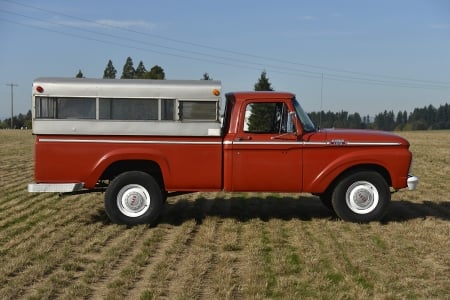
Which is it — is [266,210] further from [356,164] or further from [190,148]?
[190,148]

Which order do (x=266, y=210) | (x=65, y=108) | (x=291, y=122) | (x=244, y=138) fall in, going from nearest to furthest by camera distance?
(x=65, y=108) < (x=244, y=138) < (x=291, y=122) < (x=266, y=210)

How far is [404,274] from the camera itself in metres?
6.01

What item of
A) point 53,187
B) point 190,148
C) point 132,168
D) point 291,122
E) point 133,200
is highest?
point 291,122

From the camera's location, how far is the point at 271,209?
10391mm

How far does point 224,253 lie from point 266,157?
2.06 meters

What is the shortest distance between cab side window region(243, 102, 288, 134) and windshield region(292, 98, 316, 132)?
207 millimetres

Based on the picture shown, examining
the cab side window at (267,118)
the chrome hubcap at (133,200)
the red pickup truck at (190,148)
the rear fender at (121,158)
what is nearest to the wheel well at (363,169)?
the red pickup truck at (190,148)

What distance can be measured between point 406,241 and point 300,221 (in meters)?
1.95

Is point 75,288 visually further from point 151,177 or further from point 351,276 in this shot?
point 151,177

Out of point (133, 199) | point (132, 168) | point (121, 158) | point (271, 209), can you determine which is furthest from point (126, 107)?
point (271, 209)

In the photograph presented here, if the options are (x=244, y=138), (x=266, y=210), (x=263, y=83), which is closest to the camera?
(x=244, y=138)

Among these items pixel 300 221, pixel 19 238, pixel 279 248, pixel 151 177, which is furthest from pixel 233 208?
pixel 19 238

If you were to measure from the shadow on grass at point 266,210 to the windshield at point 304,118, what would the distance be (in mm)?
1550

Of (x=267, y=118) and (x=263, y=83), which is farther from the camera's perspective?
(x=263, y=83)
